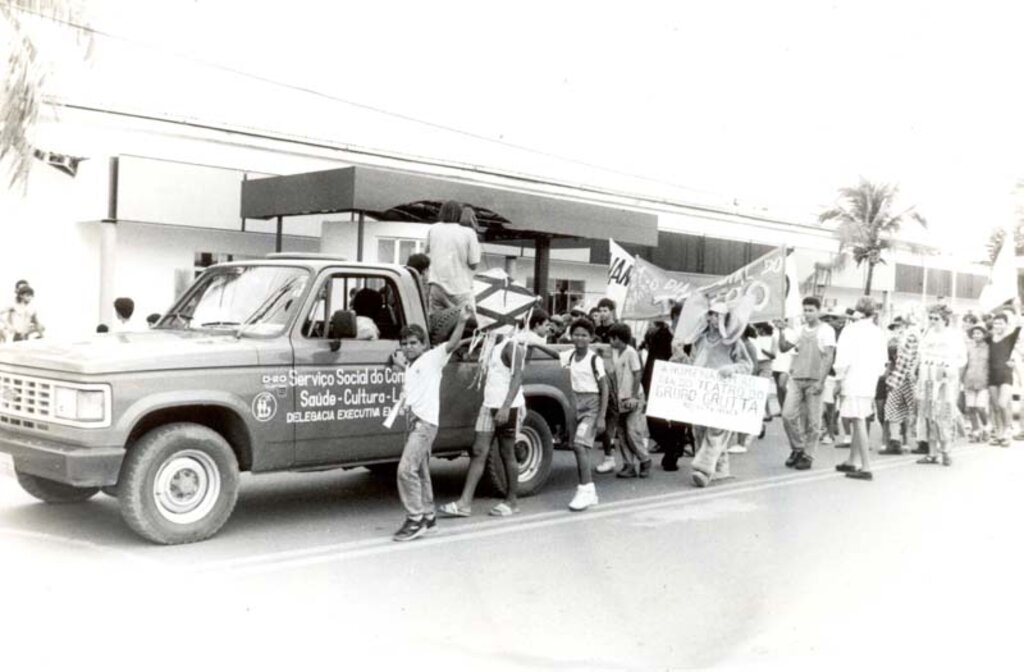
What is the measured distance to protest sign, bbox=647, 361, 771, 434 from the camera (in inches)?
390

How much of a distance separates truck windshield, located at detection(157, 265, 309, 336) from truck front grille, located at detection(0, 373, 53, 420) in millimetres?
1242

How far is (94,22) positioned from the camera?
6.99 meters

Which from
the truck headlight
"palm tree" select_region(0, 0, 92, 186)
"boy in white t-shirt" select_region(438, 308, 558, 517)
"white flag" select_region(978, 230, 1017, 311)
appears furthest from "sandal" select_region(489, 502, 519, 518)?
"white flag" select_region(978, 230, 1017, 311)

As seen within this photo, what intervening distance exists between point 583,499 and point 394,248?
11.3 m

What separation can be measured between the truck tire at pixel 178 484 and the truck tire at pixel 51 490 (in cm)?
101

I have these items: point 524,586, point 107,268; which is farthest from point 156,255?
point 524,586

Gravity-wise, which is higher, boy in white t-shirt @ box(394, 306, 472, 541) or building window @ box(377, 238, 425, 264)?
building window @ box(377, 238, 425, 264)

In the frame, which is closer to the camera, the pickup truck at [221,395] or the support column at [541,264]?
the pickup truck at [221,395]

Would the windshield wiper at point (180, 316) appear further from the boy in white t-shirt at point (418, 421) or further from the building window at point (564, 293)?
the building window at point (564, 293)

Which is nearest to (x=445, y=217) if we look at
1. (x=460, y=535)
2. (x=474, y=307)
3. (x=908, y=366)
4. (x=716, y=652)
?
(x=474, y=307)

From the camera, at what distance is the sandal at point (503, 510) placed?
8086 mm

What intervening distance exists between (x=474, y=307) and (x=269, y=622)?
144 inches

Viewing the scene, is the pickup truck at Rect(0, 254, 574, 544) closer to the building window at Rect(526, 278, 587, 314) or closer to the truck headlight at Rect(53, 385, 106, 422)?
the truck headlight at Rect(53, 385, 106, 422)

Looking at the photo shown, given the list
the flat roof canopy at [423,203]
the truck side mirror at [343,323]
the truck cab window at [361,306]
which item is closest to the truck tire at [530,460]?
the truck cab window at [361,306]
